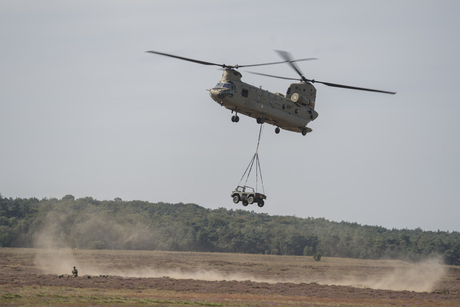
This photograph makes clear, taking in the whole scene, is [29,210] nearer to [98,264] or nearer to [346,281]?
[98,264]

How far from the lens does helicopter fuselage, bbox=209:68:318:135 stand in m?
47.3

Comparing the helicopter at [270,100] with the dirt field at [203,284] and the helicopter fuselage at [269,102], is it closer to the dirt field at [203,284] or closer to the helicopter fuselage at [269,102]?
the helicopter fuselage at [269,102]

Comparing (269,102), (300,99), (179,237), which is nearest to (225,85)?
(269,102)

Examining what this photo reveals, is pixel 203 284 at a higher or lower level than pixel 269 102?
lower

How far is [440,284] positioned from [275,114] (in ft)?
205

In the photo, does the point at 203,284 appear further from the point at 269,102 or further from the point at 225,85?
the point at 225,85

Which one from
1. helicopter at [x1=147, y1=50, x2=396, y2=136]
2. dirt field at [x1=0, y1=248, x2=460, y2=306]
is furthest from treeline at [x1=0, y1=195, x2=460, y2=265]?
helicopter at [x1=147, y1=50, x2=396, y2=136]

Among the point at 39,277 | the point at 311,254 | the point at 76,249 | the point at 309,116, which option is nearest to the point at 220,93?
the point at 309,116

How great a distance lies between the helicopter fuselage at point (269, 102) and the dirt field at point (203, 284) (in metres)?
20.2

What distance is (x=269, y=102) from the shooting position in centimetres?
5088

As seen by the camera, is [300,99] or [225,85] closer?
[225,85]

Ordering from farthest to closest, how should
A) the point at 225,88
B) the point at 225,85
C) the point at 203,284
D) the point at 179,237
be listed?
the point at 179,237
the point at 203,284
the point at 225,85
the point at 225,88

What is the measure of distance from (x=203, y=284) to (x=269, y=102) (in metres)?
35.9

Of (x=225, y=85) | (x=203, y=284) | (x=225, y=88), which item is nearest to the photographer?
(x=225, y=88)
